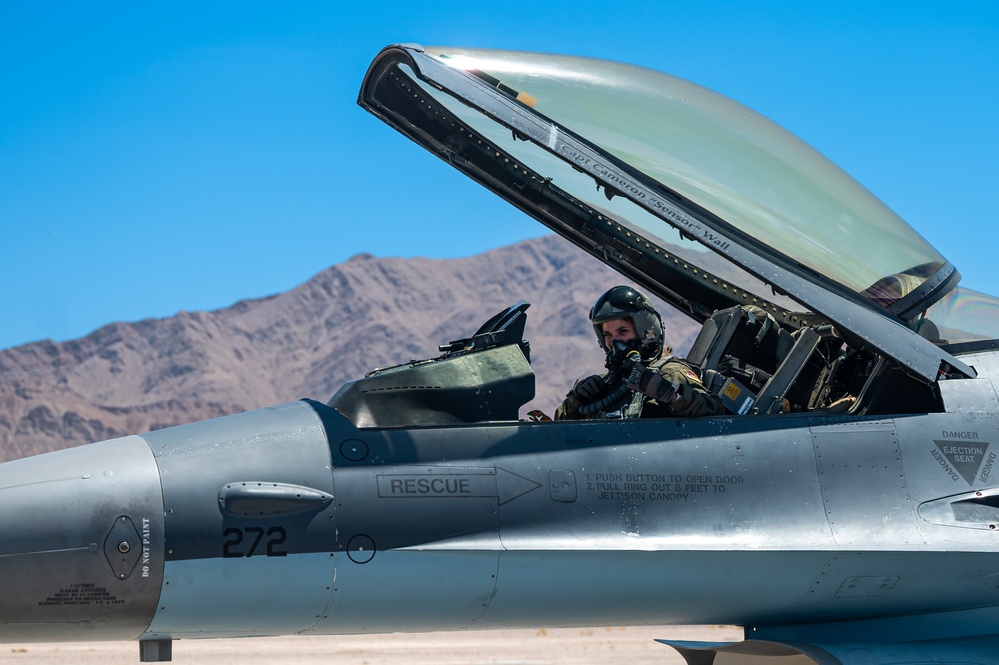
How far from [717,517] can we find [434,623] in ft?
5.38

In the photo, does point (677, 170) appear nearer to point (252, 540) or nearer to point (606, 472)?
point (606, 472)

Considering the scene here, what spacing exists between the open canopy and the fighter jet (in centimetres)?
2

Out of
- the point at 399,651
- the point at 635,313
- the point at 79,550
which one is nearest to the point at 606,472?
the point at 635,313

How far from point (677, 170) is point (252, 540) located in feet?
10.6

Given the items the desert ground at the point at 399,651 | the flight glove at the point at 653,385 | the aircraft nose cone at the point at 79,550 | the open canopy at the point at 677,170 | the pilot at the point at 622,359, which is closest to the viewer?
the aircraft nose cone at the point at 79,550

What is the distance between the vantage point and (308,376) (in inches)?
5625

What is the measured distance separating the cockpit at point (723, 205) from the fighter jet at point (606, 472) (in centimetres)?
2

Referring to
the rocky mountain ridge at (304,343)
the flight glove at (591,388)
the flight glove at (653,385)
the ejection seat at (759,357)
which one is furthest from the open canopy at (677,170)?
the rocky mountain ridge at (304,343)

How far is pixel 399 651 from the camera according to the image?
14469 millimetres

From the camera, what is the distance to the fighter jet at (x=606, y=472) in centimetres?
590

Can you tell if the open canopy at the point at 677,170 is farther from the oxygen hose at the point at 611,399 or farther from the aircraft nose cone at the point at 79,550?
the aircraft nose cone at the point at 79,550

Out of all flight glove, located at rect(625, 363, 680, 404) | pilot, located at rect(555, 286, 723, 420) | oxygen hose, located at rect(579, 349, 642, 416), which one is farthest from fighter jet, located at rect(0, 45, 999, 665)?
oxygen hose, located at rect(579, 349, 642, 416)

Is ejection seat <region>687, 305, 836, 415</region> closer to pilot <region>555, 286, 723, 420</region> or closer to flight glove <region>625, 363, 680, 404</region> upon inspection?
pilot <region>555, 286, 723, 420</region>

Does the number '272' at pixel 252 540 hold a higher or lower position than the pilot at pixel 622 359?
lower
